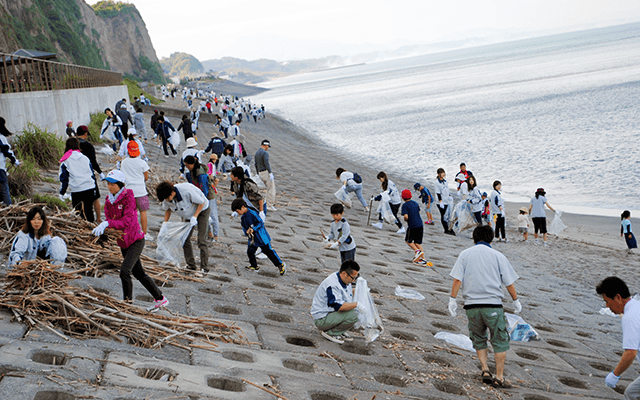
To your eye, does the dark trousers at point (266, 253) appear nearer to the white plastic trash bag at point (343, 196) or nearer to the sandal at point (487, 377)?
the sandal at point (487, 377)

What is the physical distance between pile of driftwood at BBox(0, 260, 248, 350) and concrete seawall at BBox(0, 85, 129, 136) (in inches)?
337

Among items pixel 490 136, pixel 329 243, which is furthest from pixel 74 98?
pixel 490 136

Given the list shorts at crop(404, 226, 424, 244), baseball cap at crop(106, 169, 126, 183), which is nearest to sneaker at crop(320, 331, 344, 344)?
baseball cap at crop(106, 169, 126, 183)

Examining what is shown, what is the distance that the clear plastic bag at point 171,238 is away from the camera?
23.6 ft

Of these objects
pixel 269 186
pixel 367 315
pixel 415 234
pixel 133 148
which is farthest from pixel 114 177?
pixel 269 186

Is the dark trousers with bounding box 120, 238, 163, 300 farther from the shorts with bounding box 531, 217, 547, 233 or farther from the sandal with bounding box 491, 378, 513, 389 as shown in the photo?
the shorts with bounding box 531, 217, 547, 233

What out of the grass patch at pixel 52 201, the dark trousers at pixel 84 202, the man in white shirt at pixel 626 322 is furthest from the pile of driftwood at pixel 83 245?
the man in white shirt at pixel 626 322

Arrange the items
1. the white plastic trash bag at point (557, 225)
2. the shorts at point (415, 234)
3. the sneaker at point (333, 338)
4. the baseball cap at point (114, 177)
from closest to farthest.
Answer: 1. the baseball cap at point (114, 177)
2. the sneaker at point (333, 338)
3. the shorts at point (415, 234)
4. the white plastic trash bag at point (557, 225)

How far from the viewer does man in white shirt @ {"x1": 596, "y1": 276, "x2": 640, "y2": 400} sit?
4.24m

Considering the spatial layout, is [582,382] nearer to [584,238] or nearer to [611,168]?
[584,238]

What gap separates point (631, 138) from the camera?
3325 centimetres

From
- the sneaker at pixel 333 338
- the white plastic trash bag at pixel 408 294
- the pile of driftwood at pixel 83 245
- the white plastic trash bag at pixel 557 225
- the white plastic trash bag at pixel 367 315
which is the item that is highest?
the pile of driftwood at pixel 83 245

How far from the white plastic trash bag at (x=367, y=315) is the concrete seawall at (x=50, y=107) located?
35.2ft

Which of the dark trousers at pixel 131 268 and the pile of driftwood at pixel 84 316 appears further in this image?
the dark trousers at pixel 131 268
